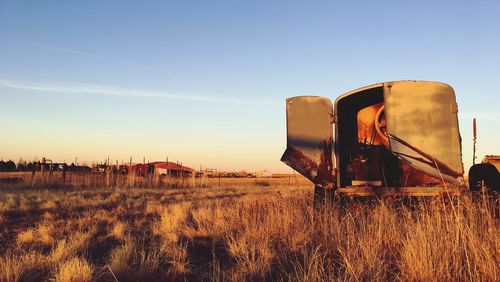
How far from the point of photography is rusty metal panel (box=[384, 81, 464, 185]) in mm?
5723

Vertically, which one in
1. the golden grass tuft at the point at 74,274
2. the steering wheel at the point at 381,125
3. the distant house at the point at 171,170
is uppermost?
the steering wheel at the point at 381,125

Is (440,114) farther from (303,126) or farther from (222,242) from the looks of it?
(222,242)

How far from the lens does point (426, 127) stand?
19.3 ft

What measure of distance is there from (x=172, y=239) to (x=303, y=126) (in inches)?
140

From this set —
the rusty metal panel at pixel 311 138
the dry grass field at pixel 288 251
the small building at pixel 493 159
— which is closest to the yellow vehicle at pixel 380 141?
the rusty metal panel at pixel 311 138

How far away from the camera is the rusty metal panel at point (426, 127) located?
→ 18.8ft

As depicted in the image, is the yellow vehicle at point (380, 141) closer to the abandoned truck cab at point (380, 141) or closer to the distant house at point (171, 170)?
the abandoned truck cab at point (380, 141)

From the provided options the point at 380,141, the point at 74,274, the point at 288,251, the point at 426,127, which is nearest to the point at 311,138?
the point at 380,141

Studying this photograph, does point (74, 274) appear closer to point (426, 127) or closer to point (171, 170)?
point (426, 127)

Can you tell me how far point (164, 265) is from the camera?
4168 millimetres

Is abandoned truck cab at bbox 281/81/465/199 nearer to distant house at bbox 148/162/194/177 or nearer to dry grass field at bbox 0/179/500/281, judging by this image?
dry grass field at bbox 0/179/500/281

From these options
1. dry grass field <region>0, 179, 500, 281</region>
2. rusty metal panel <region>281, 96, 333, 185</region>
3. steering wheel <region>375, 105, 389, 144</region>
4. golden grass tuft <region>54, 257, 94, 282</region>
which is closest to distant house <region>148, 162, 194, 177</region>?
rusty metal panel <region>281, 96, 333, 185</region>

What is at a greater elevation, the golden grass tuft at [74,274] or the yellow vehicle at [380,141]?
the yellow vehicle at [380,141]

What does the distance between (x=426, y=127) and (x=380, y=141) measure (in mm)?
1967
